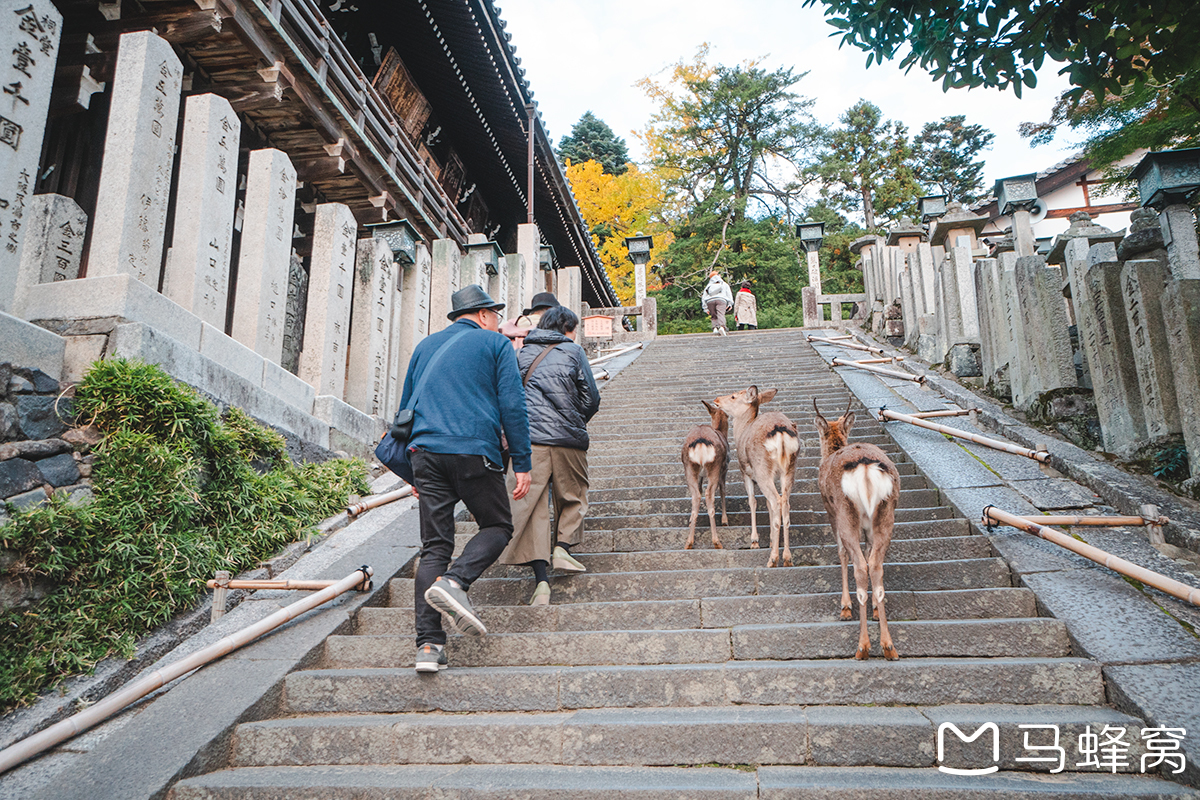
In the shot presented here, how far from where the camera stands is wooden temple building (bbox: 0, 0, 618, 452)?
5180mm

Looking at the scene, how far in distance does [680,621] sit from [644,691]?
0.69 meters

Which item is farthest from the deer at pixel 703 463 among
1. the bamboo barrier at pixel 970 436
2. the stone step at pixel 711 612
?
the bamboo barrier at pixel 970 436

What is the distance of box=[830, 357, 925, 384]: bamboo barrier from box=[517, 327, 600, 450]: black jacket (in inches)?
233

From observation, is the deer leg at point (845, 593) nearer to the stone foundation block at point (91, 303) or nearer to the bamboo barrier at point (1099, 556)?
the bamboo barrier at point (1099, 556)

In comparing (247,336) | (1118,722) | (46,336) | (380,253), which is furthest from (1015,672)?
(380,253)

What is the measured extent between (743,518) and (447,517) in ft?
9.49

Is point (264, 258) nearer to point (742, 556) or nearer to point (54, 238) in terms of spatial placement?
point (54, 238)

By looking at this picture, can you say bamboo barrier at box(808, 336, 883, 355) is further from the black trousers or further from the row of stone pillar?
the black trousers

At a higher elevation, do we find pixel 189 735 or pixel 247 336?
pixel 247 336

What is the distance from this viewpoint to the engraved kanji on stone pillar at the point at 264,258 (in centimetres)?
711

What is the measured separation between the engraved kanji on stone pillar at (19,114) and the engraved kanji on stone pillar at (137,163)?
528 mm

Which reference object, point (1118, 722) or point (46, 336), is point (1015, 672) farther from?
point (46, 336)

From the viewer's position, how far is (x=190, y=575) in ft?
14.7

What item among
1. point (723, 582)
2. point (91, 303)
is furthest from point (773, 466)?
point (91, 303)
